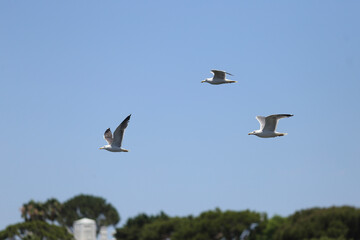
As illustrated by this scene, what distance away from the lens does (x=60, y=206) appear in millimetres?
138375

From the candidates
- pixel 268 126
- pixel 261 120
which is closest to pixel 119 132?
pixel 261 120

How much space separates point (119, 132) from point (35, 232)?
146 ft

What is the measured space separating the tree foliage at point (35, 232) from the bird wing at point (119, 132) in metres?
41.2

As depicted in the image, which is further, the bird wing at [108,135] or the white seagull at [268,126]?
the bird wing at [108,135]

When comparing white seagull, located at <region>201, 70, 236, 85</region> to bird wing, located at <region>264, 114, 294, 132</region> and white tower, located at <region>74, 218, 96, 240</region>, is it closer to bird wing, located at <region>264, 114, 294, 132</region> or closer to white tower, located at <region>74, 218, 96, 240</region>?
bird wing, located at <region>264, 114, 294, 132</region>

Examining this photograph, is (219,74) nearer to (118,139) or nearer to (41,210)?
(118,139)

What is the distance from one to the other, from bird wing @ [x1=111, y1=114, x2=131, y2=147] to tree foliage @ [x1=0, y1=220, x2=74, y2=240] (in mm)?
41204

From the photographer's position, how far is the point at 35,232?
323 feet

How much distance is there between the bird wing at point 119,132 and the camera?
56.1 m

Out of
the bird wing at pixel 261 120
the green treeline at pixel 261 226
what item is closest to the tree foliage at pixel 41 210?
the green treeline at pixel 261 226

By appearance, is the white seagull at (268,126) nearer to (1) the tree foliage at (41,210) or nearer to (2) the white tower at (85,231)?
(2) the white tower at (85,231)

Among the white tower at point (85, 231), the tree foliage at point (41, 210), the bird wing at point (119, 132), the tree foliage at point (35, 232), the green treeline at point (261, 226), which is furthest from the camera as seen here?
the tree foliage at point (41, 210)

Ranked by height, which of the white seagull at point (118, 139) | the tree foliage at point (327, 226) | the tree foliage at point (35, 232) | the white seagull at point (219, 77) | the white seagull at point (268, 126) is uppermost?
the white seagull at point (219, 77)

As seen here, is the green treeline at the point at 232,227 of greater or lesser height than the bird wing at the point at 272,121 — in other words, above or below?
below
